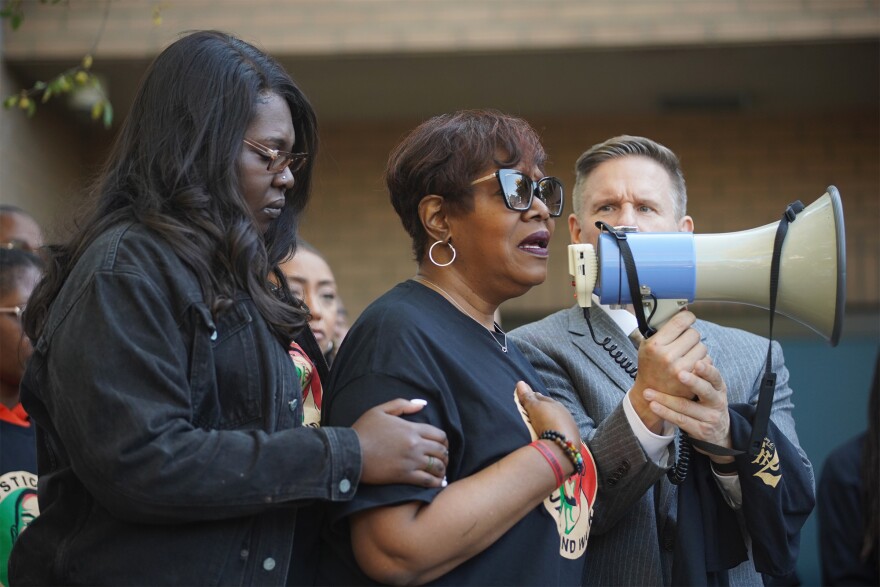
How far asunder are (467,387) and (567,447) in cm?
28

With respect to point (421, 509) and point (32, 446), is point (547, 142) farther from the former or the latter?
point (421, 509)

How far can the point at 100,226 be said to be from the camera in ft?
8.00

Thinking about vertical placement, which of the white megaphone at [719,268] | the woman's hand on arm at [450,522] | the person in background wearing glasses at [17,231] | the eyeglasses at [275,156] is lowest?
the person in background wearing glasses at [17,231]

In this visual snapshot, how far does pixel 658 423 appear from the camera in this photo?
2863 mm

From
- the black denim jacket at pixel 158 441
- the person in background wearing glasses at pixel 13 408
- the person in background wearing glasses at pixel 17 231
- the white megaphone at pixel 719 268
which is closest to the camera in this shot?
the black denim jacket at pixel 158 441

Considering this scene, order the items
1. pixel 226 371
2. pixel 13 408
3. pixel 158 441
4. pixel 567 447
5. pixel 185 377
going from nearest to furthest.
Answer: pixel 158 441 < pixel 185 377 < pixel 226 371 < pixel 567 447 < pixel 13 408

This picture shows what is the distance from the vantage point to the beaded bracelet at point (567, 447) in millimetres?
2535

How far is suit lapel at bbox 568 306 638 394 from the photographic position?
3266mm

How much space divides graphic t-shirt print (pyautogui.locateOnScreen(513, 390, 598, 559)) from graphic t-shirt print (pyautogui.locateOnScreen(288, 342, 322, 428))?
0.54 metres

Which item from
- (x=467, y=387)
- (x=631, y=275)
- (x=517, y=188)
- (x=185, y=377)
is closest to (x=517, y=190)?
(x=517, y=188)

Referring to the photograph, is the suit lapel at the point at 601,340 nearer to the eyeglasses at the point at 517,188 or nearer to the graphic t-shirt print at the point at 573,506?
the graphic t-shirt print at the point at 573,506

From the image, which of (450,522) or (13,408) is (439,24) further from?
(450,522)

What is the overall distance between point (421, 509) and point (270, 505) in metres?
0.33

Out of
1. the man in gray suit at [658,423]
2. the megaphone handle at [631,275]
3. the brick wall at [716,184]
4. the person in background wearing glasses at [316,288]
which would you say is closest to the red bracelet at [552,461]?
the man in gray suit at [658,423]
